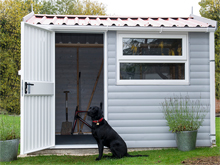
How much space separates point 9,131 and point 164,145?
8.48 ft

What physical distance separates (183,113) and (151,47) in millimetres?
1278

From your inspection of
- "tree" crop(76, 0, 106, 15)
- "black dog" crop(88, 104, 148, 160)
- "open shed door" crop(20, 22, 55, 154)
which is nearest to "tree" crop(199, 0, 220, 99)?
"tree" crop(76, 0, 106, 15)

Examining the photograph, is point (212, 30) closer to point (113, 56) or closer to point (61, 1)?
point (113, 56)

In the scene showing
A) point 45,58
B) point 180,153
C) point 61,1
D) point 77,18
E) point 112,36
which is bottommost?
point 180,153

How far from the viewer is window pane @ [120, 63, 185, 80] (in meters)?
4.43

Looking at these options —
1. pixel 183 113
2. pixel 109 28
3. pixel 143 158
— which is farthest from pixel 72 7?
pixel 143 158

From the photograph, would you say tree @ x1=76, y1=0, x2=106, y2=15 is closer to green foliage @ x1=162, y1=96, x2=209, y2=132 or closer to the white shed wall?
the white shed wall

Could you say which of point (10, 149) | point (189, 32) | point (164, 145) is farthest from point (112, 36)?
point (10, 149)

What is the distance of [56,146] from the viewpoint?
429 cm

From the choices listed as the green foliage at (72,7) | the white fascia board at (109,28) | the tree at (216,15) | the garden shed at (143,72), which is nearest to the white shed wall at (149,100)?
the garden shed at (143,72)

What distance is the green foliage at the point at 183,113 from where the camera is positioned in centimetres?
423

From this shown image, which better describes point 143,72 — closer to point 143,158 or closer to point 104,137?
point 104,137

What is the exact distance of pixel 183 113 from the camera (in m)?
4.45

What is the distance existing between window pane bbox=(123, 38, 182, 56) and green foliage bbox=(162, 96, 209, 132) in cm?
83
